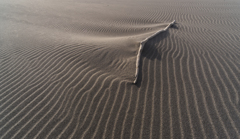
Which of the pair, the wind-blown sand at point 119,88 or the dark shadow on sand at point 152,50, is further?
the dark shadow on sand at point 152,50

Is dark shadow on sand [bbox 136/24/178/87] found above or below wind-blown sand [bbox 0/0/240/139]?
above

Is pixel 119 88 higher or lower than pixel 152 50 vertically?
lower

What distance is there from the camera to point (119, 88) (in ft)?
9.92

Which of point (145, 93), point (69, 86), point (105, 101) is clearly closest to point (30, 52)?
point (69, 86)

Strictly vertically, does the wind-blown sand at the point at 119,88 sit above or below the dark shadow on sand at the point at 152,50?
below

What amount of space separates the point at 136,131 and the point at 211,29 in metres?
6.80

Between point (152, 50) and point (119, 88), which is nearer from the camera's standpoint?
point (119, 88)

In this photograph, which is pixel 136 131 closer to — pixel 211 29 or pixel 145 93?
pixel 145 93

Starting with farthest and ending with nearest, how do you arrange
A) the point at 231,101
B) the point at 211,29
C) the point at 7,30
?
the point at 211,29
the point at 7,30
the point at 231,101

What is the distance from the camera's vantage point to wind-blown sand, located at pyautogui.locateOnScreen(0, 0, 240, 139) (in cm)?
233

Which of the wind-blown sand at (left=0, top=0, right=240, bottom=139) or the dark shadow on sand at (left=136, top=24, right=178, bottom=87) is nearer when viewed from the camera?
the wind-blown sand at (left=0, top=0, right=240, bottom=139)

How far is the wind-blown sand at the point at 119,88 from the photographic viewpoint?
2.33m

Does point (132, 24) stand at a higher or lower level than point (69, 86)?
higher

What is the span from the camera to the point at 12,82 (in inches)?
125
